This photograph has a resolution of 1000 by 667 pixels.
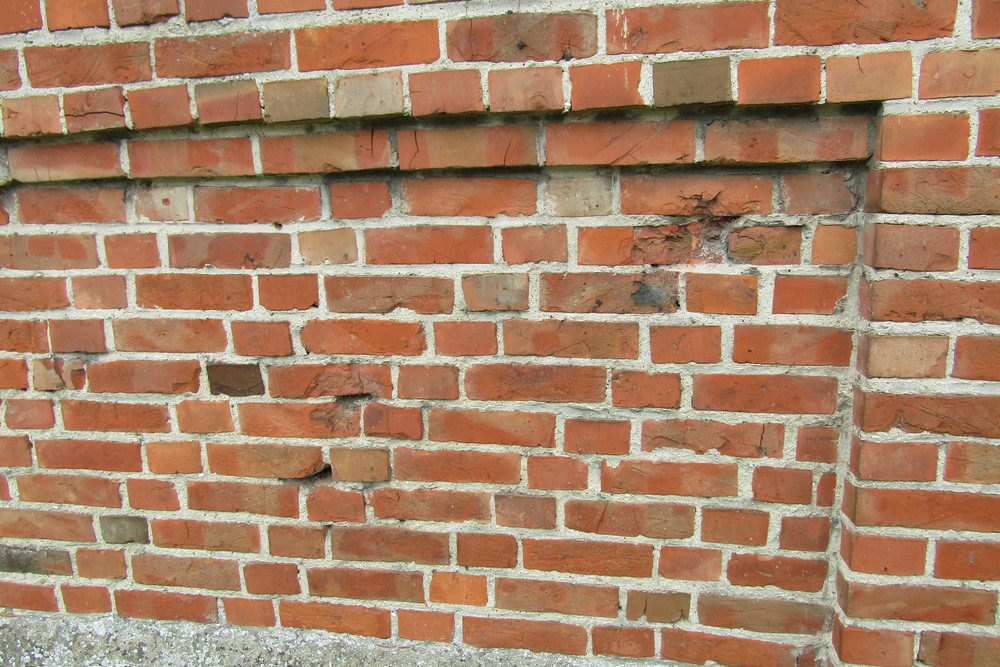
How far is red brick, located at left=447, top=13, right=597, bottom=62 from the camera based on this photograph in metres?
1.11

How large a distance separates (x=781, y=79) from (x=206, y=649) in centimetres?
182

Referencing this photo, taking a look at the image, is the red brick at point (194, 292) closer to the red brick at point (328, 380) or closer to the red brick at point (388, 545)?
the red brick at point (328, 380)

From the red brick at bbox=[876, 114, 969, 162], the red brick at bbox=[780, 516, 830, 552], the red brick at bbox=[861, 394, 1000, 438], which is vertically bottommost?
the red brick at bbox=[780, 516, 830, 552]

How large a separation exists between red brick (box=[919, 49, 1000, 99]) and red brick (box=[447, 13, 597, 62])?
590 millimetres

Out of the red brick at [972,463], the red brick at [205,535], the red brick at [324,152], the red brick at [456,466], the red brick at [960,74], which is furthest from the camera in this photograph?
the red brick at [205,535]

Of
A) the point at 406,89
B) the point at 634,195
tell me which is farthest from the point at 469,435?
the point at 406,89

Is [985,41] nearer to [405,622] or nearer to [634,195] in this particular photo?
[634,195]

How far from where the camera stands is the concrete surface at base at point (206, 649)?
1.40 m

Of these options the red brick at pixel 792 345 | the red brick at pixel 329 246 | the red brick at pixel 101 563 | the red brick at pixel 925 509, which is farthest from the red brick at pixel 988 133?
the red brick at pixel 101 563

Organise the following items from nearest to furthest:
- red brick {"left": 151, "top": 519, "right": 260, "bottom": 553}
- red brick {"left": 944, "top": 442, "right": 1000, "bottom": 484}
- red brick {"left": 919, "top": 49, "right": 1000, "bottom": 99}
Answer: red brick {"left": 919, "top": 49, "right": 1000, "bottom": 99}, red brick {"left": 944, "top": 442, "right": 1000, "bottom": 484}, red brick {"left": 151, "top": 519, "right": 260, "bottom": 553}

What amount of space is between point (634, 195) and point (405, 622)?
3.69ft

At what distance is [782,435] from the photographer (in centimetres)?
124

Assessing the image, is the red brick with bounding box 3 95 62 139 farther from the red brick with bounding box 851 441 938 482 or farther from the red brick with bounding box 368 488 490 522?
the red brick with bounding box 851 441 938 482

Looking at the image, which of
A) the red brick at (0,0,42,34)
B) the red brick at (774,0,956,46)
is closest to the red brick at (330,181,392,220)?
the red brick at (0,0,42,34)
